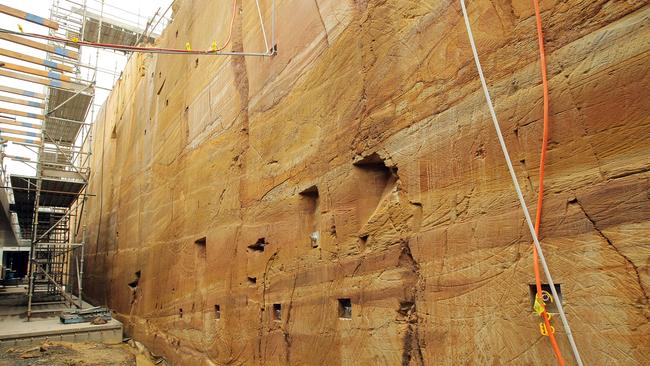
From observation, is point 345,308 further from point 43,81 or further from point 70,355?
point 43,81

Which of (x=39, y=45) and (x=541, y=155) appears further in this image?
(x=39, y=45)

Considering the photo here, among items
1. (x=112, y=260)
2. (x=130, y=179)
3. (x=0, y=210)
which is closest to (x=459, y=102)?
(x=130, y=179)

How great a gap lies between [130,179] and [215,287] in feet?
20.2

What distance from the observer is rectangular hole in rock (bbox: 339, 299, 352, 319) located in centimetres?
367

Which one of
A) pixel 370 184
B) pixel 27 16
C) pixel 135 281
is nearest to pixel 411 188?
pixel 370 184

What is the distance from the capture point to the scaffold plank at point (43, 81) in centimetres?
983

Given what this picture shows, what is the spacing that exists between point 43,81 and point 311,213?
29.4ft

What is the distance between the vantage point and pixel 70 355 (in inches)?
289

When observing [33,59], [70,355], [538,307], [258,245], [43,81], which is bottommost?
[70,355]

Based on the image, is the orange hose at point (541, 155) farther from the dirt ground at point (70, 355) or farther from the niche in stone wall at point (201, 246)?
the dirt ground at point (70, 355)

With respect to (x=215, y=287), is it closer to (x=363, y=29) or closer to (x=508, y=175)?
(x=363, y=29)

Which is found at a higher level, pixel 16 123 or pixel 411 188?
pixel 16 123

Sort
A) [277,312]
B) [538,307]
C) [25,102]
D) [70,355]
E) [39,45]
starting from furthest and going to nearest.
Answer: [25,102], [39,45], [70,355], [277,312], [538,307]

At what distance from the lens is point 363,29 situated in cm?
374
